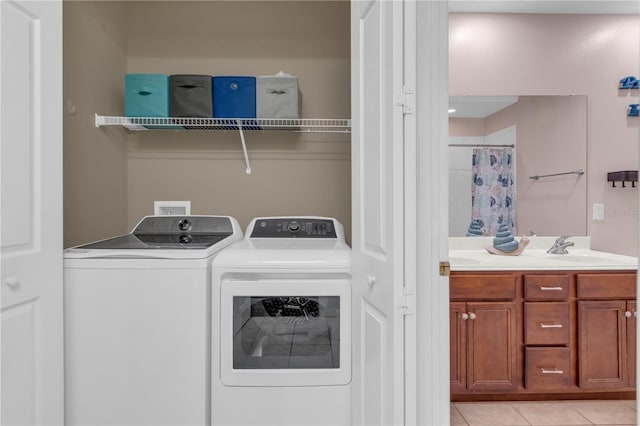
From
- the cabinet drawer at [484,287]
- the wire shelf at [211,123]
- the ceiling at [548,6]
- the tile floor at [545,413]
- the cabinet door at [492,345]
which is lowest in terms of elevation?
the tile floor at [545,413]

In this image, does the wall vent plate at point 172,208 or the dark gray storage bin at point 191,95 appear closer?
the dark gray storage bin at point 191,95

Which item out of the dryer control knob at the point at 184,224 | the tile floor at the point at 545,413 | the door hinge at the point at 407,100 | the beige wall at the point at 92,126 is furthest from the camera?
the dryer control knob at the point at 184,224

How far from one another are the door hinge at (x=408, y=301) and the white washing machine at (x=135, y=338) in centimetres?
89

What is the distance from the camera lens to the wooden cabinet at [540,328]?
2.10m

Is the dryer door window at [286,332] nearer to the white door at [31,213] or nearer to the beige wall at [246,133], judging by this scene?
the white door at [31,213]

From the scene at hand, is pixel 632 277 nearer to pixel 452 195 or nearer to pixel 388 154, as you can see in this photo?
pixel 452 195

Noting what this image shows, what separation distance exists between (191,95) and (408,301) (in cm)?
177

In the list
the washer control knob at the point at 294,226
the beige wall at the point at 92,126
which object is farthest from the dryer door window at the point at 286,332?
the beige wall at the point at 92,126

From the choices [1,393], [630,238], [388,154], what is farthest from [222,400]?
[630,238]

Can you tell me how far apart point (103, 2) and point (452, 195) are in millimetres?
2550

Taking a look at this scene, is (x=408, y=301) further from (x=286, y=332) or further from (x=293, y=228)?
(x=293, y=228)

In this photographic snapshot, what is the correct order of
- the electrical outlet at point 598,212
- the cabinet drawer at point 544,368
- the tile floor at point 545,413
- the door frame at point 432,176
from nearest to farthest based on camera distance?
the door frame at point 432,176, the tile floor at point 545,413, the cabinet drawer at point 544,368, the electrical outlet at point 598,212

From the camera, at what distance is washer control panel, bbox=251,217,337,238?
7.16ft

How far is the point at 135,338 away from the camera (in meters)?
1.54
